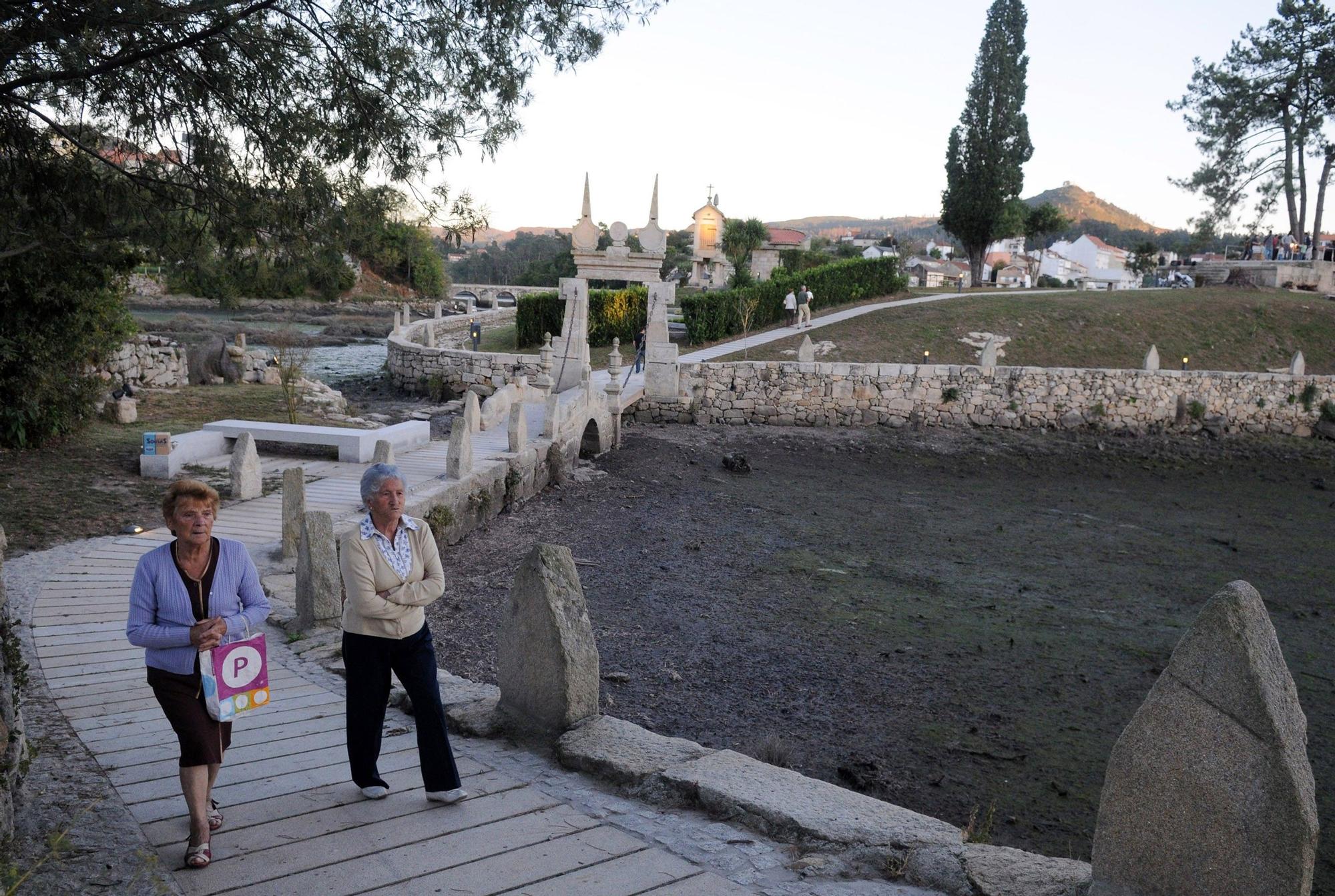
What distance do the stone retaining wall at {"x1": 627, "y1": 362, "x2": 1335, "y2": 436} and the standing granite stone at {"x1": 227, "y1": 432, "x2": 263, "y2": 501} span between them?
→ 14354 millimetres

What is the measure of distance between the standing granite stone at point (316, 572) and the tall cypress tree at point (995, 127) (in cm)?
4030

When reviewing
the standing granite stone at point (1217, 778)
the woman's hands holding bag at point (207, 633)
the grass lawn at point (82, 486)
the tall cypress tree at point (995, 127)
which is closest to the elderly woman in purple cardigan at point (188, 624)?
the woman's hands holding bag at point (207, 633)

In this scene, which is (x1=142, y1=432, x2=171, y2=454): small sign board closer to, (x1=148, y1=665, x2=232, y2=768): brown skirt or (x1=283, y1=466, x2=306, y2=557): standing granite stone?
(x1=283, y1=466, x2=306, y2=557): standing granite stone

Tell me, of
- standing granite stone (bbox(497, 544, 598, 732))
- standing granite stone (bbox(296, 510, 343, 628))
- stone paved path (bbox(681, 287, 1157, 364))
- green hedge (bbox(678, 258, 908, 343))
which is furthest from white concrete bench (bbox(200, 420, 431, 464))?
green hedge (bbox(678, 258, 908, 343))

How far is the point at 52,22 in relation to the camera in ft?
23.0

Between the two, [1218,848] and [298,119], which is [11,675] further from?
[298,119]

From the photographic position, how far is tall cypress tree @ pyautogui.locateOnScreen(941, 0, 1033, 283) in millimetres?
41500

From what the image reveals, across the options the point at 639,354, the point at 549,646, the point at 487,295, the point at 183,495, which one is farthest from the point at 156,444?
the point at 487,295

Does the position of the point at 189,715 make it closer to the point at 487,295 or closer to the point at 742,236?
the point at 742,236

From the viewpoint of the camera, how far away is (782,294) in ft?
111

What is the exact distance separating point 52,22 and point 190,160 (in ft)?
7.03

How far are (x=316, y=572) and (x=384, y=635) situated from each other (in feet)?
9.45

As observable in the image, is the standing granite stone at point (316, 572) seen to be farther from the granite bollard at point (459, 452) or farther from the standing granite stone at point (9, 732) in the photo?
the granite bollard at point (459, 452)

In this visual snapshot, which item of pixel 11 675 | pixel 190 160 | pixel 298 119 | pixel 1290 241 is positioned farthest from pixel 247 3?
pixel 1290 241
